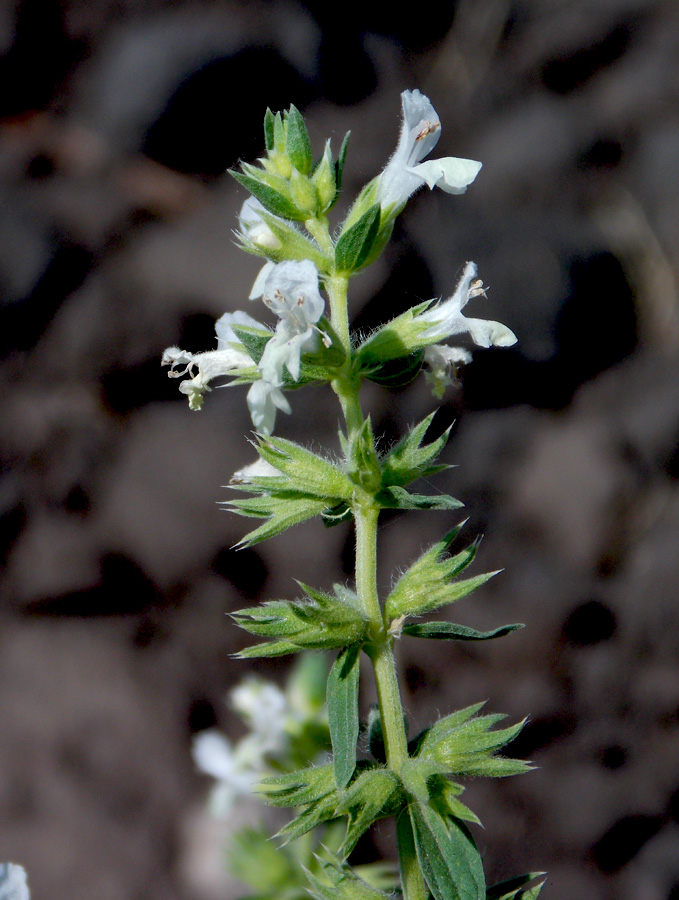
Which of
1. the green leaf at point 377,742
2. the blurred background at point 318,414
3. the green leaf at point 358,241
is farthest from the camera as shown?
the blurred background at point 318,414

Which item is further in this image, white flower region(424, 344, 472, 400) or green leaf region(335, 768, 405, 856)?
A: white flower region(424, 344, 472, 400)

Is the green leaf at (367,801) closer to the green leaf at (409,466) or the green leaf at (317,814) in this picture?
the green leaf at (317,814)

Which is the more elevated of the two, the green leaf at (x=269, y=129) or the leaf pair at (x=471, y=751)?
the green leaf at (x=269, y=129)

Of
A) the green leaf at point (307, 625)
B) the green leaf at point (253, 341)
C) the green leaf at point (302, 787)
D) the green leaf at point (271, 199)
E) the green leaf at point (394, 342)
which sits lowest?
the green leaf at point (302, 787)

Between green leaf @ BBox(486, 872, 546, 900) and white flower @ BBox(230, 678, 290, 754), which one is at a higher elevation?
green leaf @ BBox(486, 872, 546, 900)

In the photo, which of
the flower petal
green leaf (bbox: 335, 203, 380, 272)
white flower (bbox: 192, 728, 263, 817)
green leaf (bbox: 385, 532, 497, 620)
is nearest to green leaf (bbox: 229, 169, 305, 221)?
green leaf (bbox: 335, 203, 380, 272)

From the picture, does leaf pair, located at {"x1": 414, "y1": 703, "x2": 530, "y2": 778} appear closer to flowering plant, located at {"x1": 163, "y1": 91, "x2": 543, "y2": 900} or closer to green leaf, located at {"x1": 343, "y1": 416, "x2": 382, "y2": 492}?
flowering plant, located at {"x1": 163, "y1": 91, "x2": 543, "y2": 900}

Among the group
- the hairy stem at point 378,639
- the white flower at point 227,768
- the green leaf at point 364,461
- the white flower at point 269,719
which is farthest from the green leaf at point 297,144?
the white flower at point 227,768
